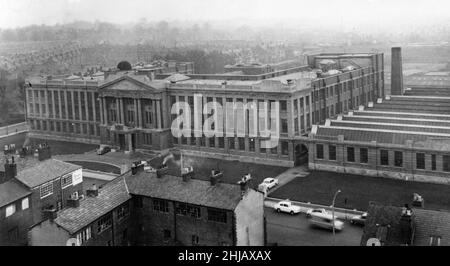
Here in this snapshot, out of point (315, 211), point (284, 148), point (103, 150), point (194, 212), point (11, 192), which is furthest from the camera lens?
point (103, 150)

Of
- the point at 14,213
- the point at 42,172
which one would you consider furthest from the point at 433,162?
the point at 14,213

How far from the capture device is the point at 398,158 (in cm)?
6656

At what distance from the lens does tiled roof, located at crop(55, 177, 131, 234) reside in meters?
39.0

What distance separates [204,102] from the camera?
274ft

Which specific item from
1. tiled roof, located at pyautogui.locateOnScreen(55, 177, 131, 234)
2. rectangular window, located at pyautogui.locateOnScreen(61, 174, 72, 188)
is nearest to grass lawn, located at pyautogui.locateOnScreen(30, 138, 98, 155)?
rectangular window, located at pyautogui.locateOnScreen(61, 174, 72, 188)

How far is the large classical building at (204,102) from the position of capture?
3056 inches

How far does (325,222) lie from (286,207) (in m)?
6.37

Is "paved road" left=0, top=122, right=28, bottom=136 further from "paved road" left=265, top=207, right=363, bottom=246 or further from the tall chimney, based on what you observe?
"paved road" left=265, top=207, right=363, bottom=246

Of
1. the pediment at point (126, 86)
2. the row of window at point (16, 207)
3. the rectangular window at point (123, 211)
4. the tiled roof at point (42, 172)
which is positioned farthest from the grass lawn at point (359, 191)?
the pediment at point (126, 86)

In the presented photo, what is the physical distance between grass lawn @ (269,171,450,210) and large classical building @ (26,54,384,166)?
31.7ft

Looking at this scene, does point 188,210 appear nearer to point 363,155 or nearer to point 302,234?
point 302,234

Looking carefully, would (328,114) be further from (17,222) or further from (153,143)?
(17,222)

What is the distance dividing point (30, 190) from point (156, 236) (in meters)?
13.0

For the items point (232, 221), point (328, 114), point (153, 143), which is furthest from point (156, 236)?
point (328, 114)
